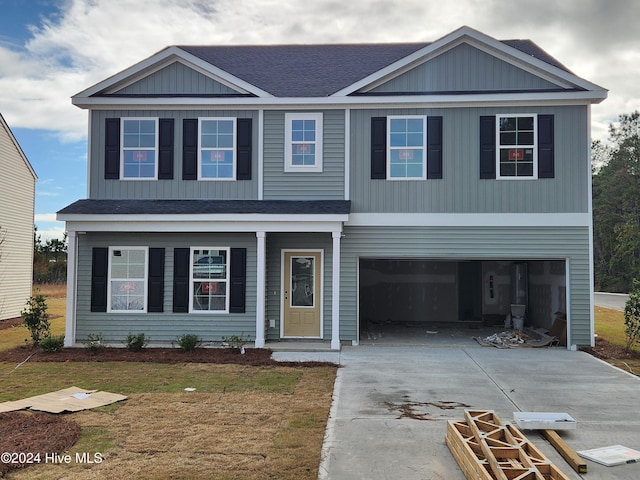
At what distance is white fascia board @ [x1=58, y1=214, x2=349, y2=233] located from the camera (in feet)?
38.6

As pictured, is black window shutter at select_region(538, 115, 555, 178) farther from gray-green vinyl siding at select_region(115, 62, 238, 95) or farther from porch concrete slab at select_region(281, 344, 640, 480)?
gray-green vinyl siding at select_region(115, 62, 238, 95)

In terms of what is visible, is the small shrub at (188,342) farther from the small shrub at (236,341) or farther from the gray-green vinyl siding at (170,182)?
the gray-green vinyl siding at (170,182)

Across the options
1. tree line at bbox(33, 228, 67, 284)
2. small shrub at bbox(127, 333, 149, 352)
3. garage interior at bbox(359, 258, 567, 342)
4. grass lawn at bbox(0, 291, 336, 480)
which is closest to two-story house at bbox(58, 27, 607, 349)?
small shrub at bbox(127, 333, 149, 352)

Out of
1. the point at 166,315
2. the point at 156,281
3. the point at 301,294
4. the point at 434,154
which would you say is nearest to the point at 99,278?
the point at 156,281

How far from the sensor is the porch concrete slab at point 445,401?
17.5 feet

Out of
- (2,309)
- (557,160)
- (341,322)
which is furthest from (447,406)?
(2,309)

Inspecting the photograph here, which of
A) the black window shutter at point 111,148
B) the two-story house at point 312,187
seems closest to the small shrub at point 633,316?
the two-story house at point 312,187

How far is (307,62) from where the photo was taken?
15.0m

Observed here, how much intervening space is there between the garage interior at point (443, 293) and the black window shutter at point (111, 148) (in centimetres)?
734

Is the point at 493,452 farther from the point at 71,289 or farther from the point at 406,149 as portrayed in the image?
the point at 71,289

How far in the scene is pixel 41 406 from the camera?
23.2 ft

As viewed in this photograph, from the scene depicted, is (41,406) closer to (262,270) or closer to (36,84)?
(262,270)

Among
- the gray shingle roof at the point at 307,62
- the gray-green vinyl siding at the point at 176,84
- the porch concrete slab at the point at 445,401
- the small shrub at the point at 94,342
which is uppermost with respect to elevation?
the gray shingle roof at the point at 307,62

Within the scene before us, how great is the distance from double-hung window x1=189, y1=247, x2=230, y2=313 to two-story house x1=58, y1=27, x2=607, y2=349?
0.03 m
